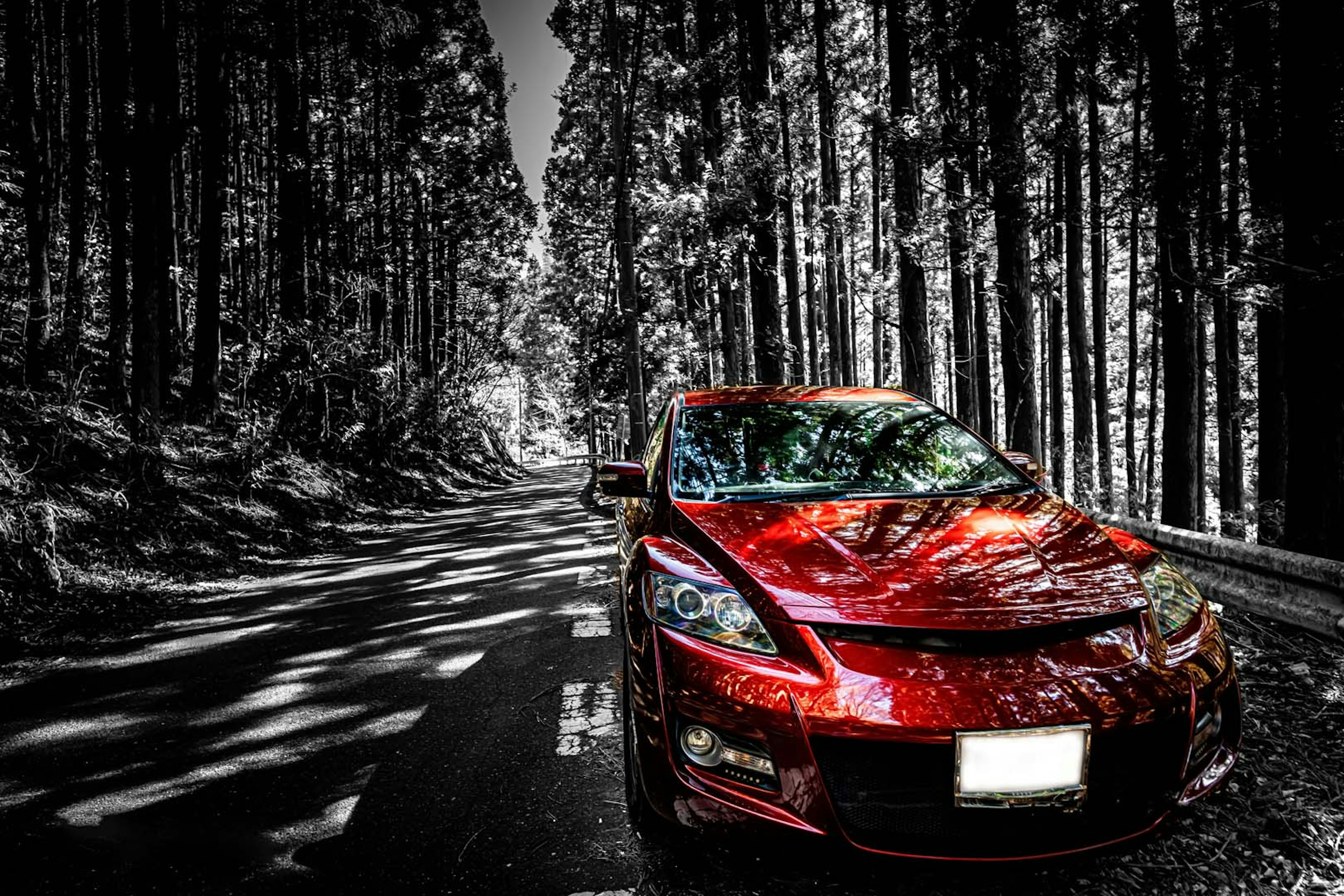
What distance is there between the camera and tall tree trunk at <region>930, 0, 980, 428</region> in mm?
8656

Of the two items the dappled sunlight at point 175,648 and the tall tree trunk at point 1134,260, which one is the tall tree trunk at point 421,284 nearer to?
the tall tree trunk at point 1134,260

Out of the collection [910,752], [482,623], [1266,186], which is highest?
[1266,186]

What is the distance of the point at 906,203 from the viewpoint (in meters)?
10.6

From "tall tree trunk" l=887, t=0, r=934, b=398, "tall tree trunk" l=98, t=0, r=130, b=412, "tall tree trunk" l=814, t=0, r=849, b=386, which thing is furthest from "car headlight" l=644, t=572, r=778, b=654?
"tall tree trunk" l=814, t=0, r=849, b=386

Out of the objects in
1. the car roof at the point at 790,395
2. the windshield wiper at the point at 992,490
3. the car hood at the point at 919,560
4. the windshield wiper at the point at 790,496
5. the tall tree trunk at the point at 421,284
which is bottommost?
the car hood at the point at 919,560

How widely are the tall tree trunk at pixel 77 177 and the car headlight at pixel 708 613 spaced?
11.7 meters

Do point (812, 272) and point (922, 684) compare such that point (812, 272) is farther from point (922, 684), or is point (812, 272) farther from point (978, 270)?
point (922, 684)

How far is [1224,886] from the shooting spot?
6.76ft

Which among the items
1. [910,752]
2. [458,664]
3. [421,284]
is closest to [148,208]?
[458,664]

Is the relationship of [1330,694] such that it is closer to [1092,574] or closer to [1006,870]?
[1092,574]

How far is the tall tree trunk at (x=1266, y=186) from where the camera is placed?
509 cm

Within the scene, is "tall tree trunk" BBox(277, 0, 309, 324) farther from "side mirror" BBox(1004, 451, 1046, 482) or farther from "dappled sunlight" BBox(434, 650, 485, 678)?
"side mirror" BBox(1004, 451, 1046, 482)

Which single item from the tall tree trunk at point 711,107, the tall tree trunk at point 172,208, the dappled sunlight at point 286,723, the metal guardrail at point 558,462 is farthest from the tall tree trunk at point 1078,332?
the metal guardrail at point 558,462

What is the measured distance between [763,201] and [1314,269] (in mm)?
9797
